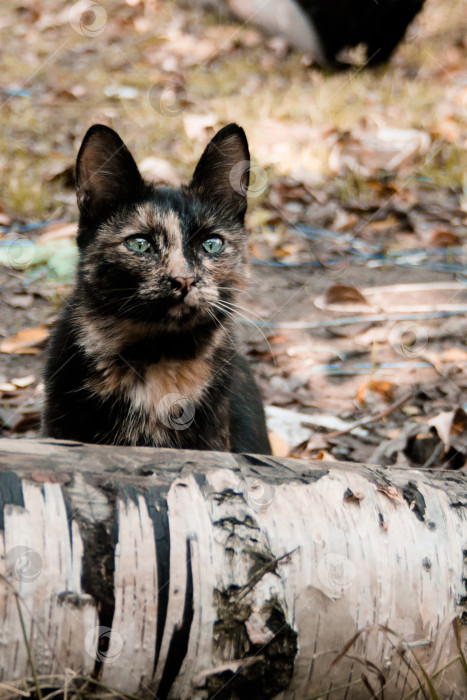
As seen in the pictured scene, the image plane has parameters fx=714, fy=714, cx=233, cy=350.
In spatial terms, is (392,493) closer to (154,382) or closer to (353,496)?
(353,496)

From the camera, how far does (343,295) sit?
3.93 meters

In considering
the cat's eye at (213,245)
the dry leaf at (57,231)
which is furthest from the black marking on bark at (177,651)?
the dry leaf at (57,231)

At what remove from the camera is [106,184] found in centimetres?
242

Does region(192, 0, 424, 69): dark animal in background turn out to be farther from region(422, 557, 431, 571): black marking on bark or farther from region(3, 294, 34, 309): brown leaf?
region(422, 557, 431, 571): black marking on bark

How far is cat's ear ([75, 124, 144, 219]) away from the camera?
2.35 m

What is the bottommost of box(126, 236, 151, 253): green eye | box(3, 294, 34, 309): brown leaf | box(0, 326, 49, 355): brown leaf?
box(0, 326, 49, 355): brown leaf

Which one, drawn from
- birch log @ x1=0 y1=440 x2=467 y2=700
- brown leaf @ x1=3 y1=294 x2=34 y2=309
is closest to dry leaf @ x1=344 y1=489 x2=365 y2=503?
birch log @ x1=0 y1=440 x2=467 y2=700

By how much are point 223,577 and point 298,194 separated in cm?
389

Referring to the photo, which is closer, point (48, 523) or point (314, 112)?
point (48, 523)

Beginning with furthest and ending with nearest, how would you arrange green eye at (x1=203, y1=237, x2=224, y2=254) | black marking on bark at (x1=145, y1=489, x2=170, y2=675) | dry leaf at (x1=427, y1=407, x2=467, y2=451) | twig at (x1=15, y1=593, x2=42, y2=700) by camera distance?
dry leaf at (x1=427, y1=407, x2=467, y2=451) < green eye at (x1=203, y1=237, x2=224, y2=254) < black marking on bark at (x1=145, y1=489, x2=170, y2=675) < twig at (x1=15, y1=593, x2=42, y2=700)

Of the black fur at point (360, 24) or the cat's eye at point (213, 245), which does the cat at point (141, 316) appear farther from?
the black fur at point (360, 24)

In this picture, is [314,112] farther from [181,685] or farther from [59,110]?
[181,685]

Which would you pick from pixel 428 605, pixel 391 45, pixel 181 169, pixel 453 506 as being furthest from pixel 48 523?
pixel 391 45

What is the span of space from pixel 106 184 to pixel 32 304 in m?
1.51
